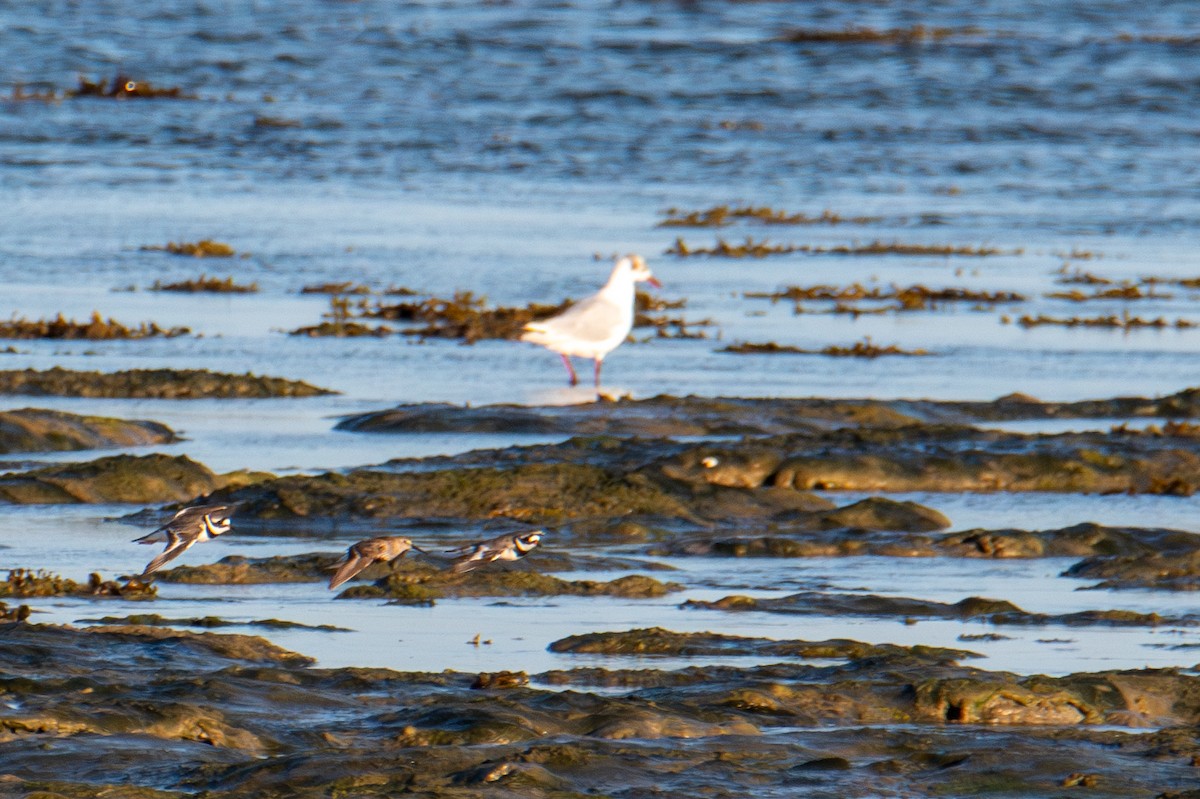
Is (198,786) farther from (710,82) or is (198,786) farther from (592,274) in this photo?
(710,82)

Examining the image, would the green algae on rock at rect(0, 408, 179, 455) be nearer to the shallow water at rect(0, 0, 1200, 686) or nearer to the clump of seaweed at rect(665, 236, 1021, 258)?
the shallow water at rect(0, 0, 1200, 686)

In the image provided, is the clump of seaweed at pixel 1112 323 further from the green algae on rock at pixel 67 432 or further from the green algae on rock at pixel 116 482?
the green algae on rock at pixel 116 482

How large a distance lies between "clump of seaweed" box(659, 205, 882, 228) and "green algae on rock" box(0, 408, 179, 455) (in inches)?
538

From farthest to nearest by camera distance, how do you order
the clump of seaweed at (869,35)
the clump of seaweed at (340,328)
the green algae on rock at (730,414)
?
the clump of seaweed at (869,35)
the clump of seaweed at (340,328)
the green algae on rock at (730,414)

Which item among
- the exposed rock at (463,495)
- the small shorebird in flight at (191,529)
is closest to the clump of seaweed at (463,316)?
the exposed rock at (463,495)

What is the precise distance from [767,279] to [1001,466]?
1027cm

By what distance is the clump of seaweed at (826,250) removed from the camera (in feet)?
82.2

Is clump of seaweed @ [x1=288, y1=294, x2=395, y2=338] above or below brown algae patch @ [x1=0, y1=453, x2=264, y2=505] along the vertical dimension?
below

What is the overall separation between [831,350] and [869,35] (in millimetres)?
40963

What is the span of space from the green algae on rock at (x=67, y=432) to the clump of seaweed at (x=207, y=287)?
7261mm

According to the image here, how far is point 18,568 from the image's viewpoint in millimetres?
10070

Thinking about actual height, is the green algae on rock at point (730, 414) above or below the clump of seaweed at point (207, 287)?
above

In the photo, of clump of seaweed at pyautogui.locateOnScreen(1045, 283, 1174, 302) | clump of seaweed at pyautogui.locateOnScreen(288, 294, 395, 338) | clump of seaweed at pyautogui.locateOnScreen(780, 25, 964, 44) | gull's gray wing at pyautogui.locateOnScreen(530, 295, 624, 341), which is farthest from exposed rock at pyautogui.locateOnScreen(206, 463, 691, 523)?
clump of seaweed at pyautogui.locateOnScreen(780, 25, 964, 44)

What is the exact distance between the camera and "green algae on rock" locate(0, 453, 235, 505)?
39.5 ft
